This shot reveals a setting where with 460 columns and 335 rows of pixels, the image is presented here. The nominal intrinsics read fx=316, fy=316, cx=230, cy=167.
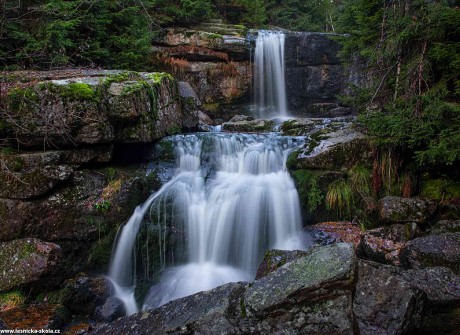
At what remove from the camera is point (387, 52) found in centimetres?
666

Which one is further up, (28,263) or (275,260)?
(275,260)

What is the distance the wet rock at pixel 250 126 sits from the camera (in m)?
11.2

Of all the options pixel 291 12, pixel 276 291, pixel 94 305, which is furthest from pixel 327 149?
pixel 291 12

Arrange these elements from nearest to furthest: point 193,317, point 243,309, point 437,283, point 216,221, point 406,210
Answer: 1. point 243,309
2. point 193,317
3. point 437,283
4. point 406,210
5. point 216,221

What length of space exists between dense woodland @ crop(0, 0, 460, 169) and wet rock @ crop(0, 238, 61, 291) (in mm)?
3397

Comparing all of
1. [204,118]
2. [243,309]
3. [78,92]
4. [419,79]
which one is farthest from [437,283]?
[204,118]

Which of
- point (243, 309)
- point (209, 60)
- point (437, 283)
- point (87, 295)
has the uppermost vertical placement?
point (209, 60)

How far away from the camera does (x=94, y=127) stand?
6.73 metres

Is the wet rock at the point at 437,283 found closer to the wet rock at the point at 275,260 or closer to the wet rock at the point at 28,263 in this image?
the wet rock at the point at 275,260

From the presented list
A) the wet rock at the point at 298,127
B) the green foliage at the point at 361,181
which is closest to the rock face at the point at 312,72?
the wet rock at the point at 298,127

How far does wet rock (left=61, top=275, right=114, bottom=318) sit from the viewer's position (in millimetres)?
5414

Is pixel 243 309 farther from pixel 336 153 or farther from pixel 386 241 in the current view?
pixel 336 153

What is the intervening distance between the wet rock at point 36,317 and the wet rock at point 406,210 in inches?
239

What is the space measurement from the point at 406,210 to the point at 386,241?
836mm
